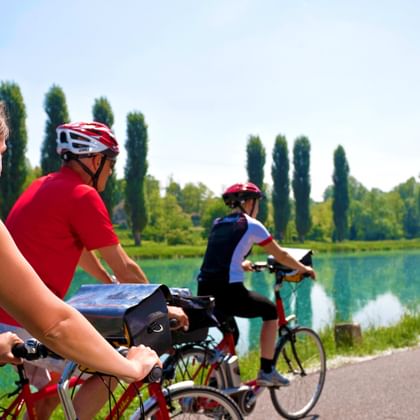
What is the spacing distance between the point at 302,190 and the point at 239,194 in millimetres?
63741

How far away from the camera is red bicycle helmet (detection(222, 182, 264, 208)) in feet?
16.1

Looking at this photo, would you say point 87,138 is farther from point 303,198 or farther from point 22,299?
point 303,198

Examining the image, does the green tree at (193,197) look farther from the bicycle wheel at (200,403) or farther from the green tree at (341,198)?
the bicycle wheel at (200,403)

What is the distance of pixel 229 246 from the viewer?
461cm

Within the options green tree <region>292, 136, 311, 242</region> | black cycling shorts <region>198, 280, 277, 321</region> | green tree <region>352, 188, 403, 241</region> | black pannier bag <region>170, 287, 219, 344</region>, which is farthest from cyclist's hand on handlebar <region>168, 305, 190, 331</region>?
green tree <region>352, 188, 403, 241</region>

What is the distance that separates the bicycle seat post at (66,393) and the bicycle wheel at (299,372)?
2646 mm

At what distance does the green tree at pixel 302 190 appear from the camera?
67250 millimetres

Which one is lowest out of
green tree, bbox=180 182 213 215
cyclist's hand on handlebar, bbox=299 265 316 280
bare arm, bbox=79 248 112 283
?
cyclist's hand on handlebar, bbox=299 265 316 280

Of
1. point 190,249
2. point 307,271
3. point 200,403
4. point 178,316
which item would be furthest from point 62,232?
point 190,249

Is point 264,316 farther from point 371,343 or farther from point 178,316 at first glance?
point 371,343

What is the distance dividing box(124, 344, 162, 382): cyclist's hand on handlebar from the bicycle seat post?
754mm

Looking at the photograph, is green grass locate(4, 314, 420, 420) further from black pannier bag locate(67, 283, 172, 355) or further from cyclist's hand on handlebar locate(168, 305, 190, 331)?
black pannier bag locate(67, 283, 172, 355)

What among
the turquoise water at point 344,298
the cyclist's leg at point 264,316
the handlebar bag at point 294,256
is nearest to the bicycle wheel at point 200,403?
the cyclist's leg at point 264,316

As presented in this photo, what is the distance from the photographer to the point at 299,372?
5152 millimetres
